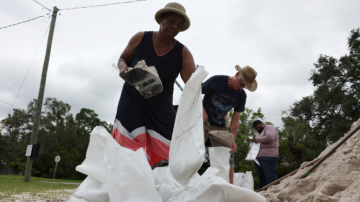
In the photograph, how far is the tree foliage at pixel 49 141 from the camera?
2757 cm

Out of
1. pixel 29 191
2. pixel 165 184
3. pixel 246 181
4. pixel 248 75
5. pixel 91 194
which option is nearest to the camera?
pixel 91 194

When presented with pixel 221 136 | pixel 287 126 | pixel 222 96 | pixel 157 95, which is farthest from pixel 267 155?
pixel 287 126

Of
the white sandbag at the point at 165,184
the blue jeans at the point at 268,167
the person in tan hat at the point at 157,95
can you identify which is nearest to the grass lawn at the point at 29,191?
the person in tan hat at the point at 157,95

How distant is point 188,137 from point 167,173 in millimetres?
347

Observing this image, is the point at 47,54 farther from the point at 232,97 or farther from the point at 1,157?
the point at 1,157

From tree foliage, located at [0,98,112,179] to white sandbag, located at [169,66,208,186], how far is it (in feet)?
93.3

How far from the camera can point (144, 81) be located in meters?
2.01

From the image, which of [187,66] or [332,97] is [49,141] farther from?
[187,66]

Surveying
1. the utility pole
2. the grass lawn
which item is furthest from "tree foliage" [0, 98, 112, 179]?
the grass lawn

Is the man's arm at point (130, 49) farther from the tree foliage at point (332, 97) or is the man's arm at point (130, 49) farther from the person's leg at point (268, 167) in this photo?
the tree foliage at point (332, 97)

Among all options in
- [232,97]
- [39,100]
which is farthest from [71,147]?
[232,97]

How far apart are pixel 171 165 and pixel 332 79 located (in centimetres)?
1894

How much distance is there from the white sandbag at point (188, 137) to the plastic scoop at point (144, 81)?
0.31 meters

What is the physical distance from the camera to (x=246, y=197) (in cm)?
145
